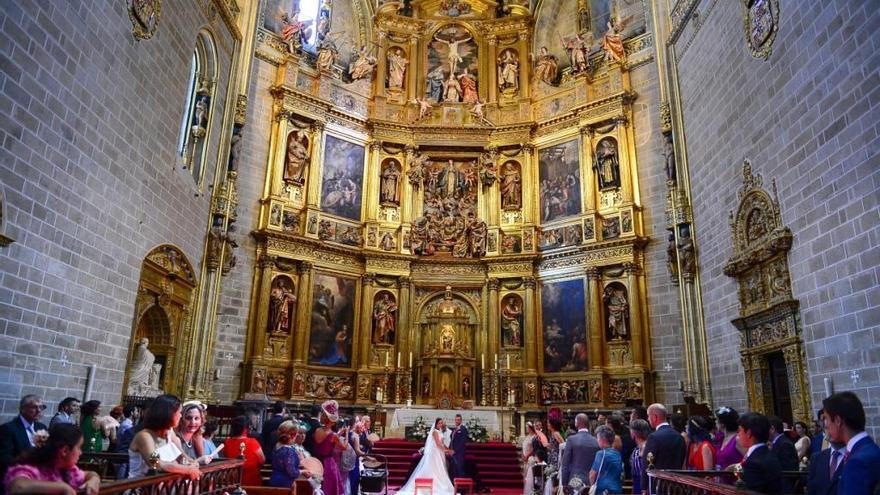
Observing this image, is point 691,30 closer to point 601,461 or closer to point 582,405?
point 582,405

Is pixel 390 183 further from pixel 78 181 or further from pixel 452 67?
pixel 78 181

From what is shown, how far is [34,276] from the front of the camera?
958cm

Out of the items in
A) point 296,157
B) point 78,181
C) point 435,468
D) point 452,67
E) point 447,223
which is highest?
point 452,67

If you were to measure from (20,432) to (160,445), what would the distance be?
2122 millimetres

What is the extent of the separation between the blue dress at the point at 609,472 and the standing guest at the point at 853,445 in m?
2.94

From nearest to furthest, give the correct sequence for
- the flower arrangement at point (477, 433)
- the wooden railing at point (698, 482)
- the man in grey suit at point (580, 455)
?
the wooden railing at point (698, 482)
the man in grey suit at point (580, 455)
the flower arrangement at point (477, 433)

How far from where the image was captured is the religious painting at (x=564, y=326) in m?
19.7

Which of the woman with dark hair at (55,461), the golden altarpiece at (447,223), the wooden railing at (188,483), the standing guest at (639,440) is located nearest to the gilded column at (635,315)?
the golden altarpiece at (447,223)

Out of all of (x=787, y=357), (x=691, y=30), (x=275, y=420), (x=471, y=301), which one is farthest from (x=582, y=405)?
(x=275, y=420)

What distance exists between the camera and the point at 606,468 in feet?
21.9

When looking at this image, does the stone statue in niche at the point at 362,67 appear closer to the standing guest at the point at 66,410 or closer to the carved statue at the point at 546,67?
the carved statue at the point at 546,67

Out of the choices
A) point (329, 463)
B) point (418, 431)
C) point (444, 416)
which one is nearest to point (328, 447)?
point (329, 463)

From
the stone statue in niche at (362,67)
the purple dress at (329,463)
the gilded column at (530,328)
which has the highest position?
the stone statue in niche at (362,67)

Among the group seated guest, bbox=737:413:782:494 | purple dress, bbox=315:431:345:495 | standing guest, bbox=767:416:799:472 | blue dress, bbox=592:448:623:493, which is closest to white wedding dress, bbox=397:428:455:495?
purple dress, bbox=315:431:345:495
